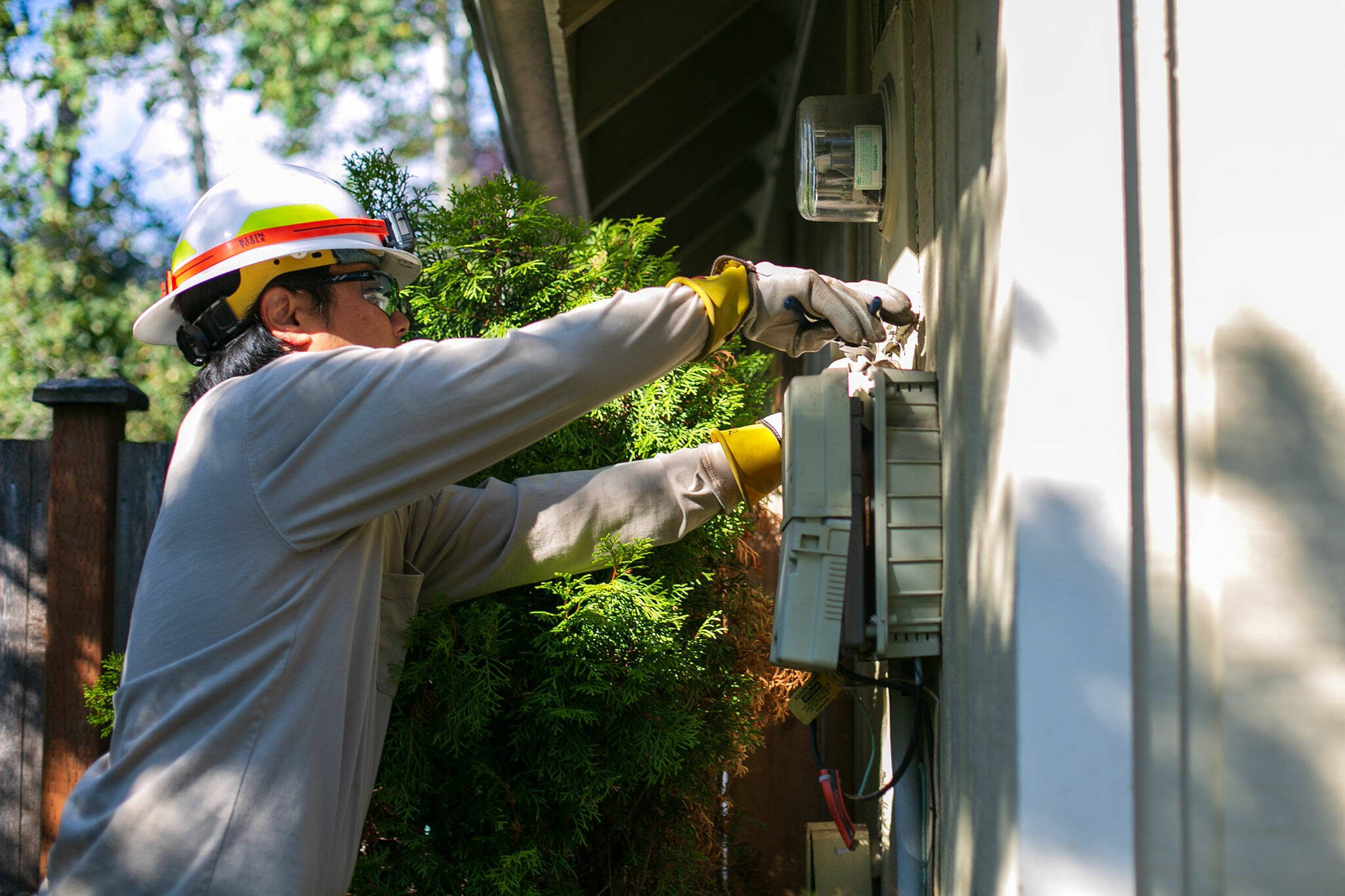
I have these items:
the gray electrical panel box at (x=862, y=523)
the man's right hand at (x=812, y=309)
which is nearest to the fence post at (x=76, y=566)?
the man's right hand at (x=812, y=309)

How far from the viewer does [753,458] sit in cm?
246

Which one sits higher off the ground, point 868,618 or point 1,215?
point 1,215

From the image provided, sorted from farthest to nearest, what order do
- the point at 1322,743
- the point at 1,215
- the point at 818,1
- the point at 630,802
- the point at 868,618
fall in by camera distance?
1. the point at 1,215
2. the point at 818,1
3. the point at 630,802
4. the point at 868,618
5. the point at 1322,743

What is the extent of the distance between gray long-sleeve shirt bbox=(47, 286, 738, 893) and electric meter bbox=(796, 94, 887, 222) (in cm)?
74

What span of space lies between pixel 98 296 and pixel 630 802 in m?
13.6

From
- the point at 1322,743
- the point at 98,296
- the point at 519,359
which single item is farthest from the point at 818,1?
the point at 98,296

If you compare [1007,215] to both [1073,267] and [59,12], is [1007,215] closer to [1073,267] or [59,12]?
[1073,267]

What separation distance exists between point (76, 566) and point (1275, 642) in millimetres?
4007

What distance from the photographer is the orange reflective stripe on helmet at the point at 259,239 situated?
2.52 metres

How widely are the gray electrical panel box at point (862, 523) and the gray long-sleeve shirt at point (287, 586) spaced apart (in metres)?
0.33

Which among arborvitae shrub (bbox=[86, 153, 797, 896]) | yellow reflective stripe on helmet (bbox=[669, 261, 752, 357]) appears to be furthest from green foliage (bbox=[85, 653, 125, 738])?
yellow reflective stripe on helmet (bbox=[669, 261, 752, 357])

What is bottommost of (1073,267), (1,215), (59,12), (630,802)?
(630,802)

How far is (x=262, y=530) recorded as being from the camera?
6.93 ft

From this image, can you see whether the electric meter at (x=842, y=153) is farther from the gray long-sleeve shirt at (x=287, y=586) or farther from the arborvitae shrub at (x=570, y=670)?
the gray long-sleeve shirt at (x=287, y=586)
